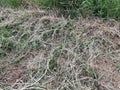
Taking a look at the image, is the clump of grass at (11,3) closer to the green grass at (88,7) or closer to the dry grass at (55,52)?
the dry grass at (55,52)

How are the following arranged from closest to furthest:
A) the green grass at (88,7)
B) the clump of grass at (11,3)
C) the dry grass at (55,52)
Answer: the dry grass at (55,52)
the green grass at (88,7)
the clump of grass at (11,3)

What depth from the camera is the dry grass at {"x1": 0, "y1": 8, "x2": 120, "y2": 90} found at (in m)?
2.31

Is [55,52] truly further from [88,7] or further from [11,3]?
[11,3]

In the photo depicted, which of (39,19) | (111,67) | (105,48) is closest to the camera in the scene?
(111,67)

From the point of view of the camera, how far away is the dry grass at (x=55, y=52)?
2.31 meters

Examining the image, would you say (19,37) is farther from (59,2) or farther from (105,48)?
(105,48)

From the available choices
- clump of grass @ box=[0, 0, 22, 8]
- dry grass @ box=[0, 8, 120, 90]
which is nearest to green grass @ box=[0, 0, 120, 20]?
dry grass @ box=[0, 8, 120, 90]

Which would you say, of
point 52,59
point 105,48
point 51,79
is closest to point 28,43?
point 52,59

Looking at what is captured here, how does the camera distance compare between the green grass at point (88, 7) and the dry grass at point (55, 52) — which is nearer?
the dry grass at point (55, 52)

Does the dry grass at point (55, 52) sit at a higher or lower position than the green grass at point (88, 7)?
lower

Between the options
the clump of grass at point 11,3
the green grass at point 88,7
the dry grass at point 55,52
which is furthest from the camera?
the clump of grass at point 11,3

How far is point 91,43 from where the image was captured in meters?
2.62

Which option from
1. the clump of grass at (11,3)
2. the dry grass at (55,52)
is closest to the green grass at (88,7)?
the dry grass at (55,52)

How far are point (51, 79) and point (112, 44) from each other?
2.24 ft
